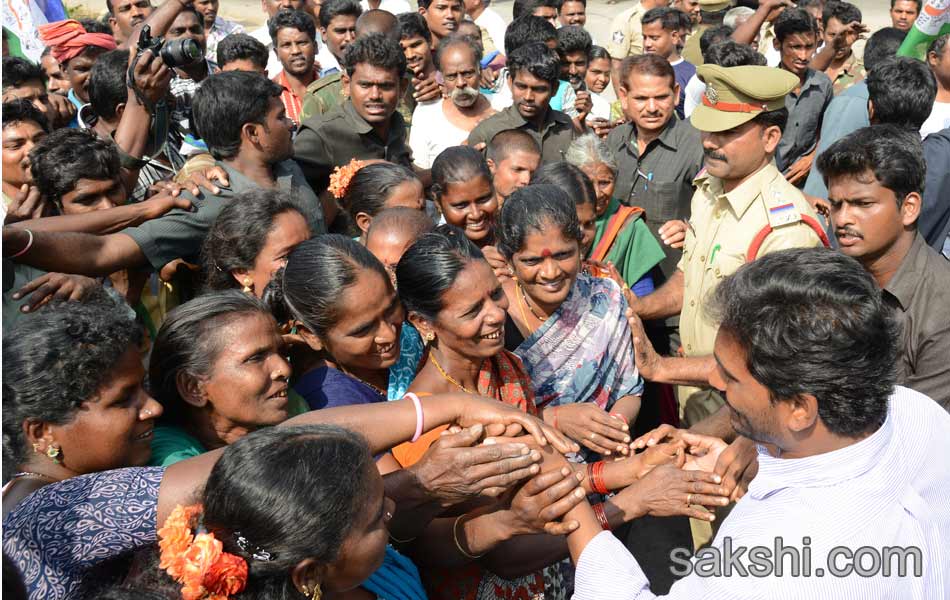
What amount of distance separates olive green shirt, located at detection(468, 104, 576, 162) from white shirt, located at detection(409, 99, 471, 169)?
40 centimetres

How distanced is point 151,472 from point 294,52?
218 inches

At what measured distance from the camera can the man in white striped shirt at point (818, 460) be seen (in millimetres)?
1855

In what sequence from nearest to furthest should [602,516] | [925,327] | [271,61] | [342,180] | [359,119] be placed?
[602,516], [925,327], [342,180], [359,119], [271,61]

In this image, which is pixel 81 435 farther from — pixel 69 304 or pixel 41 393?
pixel 69 304

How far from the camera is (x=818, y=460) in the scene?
6.50 ft

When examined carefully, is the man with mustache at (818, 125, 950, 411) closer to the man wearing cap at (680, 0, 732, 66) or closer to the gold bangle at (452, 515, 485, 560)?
the gold bangle at (452, 515, 485, 560)

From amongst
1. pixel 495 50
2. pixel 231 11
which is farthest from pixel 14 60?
pixel 231 11

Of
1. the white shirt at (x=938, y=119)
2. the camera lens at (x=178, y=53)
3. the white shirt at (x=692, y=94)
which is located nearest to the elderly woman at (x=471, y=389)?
the camera lens at (x=178, y=53)

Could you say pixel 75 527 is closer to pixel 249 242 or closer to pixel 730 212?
pixel 249 242

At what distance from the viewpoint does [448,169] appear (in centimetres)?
440

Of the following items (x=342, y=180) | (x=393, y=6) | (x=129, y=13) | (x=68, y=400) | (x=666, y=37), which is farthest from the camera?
(x=393, y=6)

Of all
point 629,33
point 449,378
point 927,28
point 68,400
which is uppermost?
point 927,28

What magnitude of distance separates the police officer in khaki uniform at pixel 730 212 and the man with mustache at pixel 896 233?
0.63ft

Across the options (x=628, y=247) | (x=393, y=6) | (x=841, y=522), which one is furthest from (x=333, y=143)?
(x=393, y=6)
